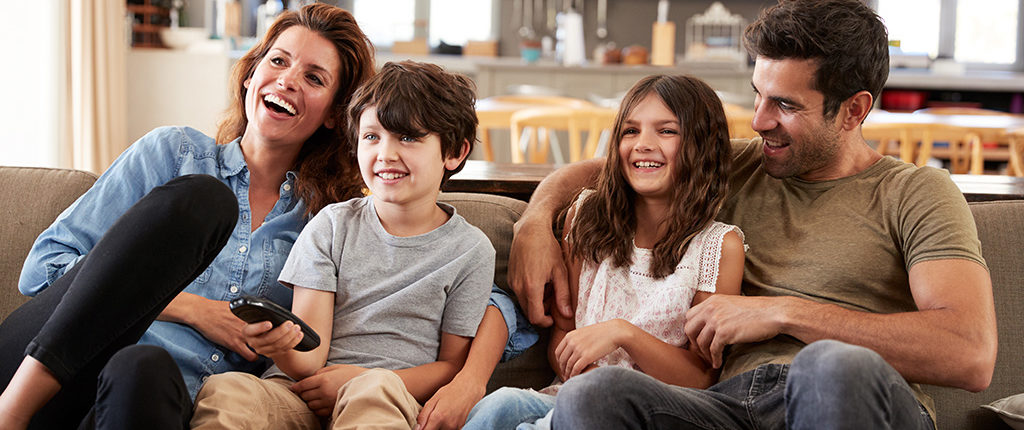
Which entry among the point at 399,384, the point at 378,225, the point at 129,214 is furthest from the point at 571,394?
the point at 129,214

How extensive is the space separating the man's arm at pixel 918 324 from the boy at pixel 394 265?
0.43 metres

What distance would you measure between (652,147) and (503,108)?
8.67 feet

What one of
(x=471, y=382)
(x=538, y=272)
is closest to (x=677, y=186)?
(x=538, y=272)

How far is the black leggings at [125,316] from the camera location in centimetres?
117

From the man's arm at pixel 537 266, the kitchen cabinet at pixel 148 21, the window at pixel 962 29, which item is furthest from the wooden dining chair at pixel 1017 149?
the kitchen cabinet at pixel 148 21

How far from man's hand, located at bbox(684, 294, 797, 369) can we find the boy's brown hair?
50cm

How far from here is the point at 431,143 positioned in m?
1.57

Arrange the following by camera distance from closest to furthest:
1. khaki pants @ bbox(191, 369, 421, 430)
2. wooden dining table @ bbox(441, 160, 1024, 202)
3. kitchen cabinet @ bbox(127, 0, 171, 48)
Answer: khaki pants @ bbox(191, 369, 421, 430), wooden dining table @ bbox(441, 160, 1024, 202), kitchen cabinet @ bbox(127, 0, 171, 48)

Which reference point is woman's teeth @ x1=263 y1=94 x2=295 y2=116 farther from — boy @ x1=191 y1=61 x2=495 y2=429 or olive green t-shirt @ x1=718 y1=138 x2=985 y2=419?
olive green t-shirt @ x1=718 y1=138 x2=985 y2=419

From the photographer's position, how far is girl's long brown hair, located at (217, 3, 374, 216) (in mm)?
1716

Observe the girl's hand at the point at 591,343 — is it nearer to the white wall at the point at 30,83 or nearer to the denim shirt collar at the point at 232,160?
the denim shirt collar at the point at 232,160

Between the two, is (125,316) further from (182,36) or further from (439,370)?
(182,36)

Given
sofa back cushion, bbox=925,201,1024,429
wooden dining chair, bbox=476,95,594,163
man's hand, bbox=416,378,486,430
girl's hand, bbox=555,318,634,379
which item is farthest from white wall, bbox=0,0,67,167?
sofa back cushion, bbox=925,201,1024,429

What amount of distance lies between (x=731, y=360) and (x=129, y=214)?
0.97 metres
